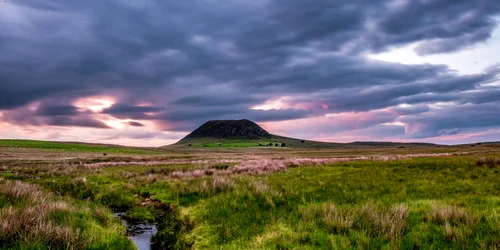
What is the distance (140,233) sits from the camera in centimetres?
1071

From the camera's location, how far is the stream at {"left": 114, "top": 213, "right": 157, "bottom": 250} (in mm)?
9484

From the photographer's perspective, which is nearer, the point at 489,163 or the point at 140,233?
the point at 140,233

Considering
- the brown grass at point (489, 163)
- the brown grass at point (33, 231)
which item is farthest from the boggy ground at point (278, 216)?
the brown grass at point (489, 163)

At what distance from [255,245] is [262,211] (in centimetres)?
351

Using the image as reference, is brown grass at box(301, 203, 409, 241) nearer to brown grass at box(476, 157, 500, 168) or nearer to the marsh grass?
the marsh grass

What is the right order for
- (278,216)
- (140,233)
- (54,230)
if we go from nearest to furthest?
(54,230) < (278,216) < (140,233)

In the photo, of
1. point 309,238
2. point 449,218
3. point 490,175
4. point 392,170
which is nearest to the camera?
point 309,238

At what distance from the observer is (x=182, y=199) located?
14.4 metres

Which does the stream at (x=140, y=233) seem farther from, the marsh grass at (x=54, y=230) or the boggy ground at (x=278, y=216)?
the marsh grass at (x=54, y=230)

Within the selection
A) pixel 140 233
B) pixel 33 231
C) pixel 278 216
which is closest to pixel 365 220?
pixel 278 216

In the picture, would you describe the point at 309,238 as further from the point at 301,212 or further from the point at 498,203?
the point at 498,203

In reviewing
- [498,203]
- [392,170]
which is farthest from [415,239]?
[392,170]

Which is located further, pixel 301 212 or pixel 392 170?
pixel 392 170

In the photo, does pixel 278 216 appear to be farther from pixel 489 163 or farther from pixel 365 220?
pixel 489 163
